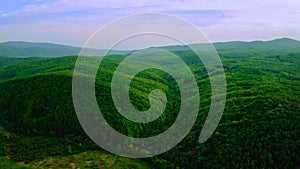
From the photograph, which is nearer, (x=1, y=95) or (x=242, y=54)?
(x=1, y=95)

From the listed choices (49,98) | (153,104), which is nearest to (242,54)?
(153,104)

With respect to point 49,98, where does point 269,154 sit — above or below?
below

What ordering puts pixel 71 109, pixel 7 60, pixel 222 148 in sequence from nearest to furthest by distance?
pixel 222 148, pixel 71 109, pixel 7 60

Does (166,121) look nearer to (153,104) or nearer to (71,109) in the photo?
(153,104)

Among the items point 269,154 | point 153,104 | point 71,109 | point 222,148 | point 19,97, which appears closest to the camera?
point 269,154

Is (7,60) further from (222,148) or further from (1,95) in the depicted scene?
(222,148)

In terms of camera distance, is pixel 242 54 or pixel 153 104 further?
pixel 242 54

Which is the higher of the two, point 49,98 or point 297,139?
point 49,98

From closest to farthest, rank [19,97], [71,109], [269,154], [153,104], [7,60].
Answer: [269,154] < [71,109] < [19,97] < [153,104] < [7,60]

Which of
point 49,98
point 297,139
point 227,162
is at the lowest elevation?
point 227,162
